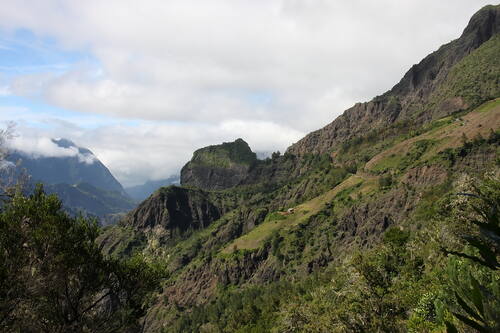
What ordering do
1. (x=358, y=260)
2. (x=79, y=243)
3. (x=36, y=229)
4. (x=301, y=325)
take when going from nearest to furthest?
(x=36, y=229), (x=79, y=243), (x=358, y=260), (x=301, y=325)

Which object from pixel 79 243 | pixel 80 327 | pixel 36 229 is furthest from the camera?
pixel 79 243

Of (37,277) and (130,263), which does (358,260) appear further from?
(37,277)

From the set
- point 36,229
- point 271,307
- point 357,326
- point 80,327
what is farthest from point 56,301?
point 271,307

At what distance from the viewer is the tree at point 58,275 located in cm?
2283

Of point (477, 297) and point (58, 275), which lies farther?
point (58, 275)

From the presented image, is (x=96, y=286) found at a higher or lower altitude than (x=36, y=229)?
lower

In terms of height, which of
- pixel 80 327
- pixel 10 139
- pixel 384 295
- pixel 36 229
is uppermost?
pixel 10 139

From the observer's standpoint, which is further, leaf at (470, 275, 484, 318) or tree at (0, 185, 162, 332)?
tree at (0, 185, 162, 332)

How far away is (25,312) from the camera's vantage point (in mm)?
23047

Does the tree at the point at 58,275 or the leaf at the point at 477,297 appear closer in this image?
the leaf at the point at 477,297

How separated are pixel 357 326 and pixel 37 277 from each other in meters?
53.6

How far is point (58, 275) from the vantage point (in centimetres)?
2786

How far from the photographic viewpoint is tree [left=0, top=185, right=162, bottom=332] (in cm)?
2283

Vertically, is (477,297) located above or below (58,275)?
above
